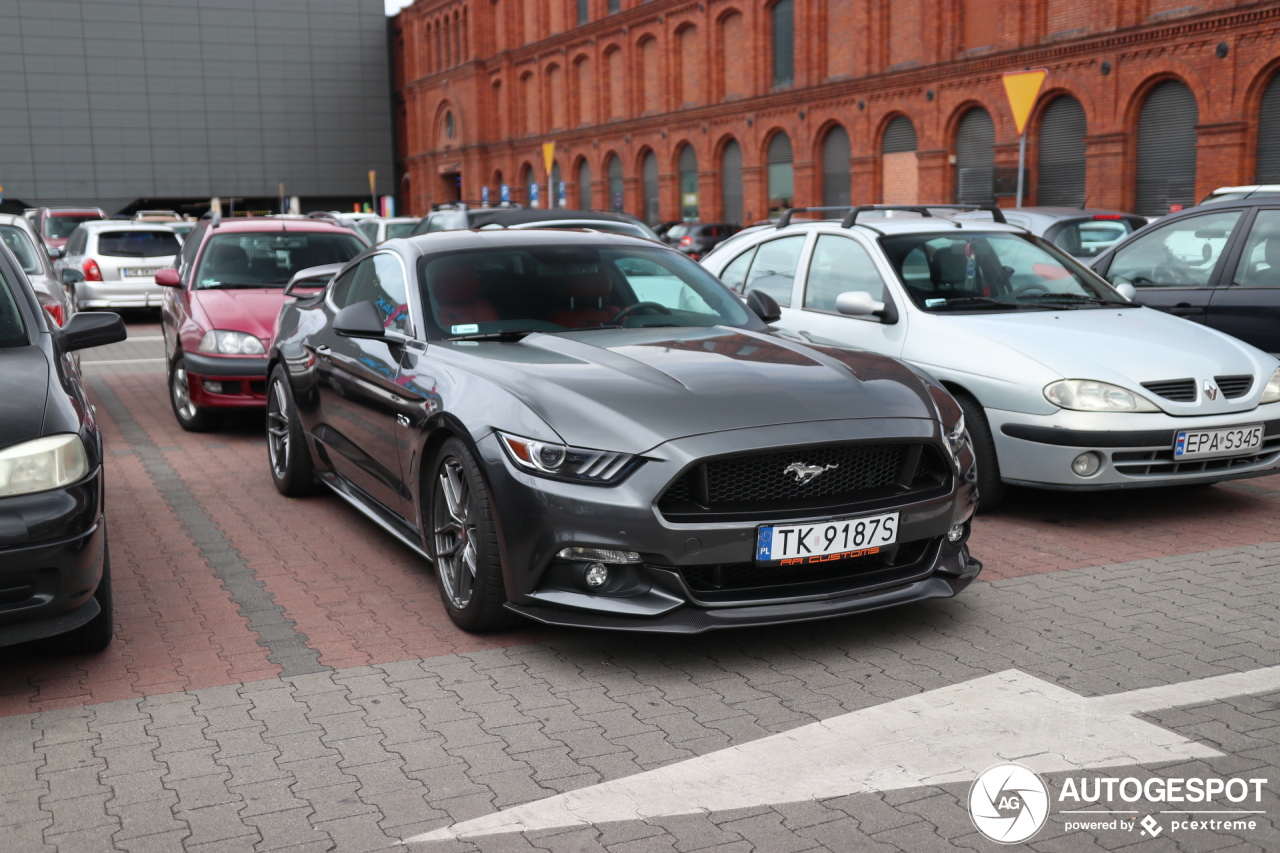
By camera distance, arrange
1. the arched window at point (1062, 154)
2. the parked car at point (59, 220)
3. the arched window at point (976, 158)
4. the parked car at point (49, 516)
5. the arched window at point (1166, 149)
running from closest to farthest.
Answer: the parked car at point (49, 516)
the arched window at point (1166, 149)
the arched window at point (1062, 154)
the parked car at point (59, 220)
the arched window at point (976, 158)

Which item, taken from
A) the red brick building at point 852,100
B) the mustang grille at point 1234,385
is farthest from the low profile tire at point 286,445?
the red brick building at point 852,100

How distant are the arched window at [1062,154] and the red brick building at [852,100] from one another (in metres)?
0.05

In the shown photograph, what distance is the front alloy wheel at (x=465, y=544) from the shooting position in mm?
4492

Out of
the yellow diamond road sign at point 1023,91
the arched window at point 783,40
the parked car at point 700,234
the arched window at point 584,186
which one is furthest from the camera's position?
the arched window at point 584,186

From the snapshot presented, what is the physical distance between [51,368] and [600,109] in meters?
49.6

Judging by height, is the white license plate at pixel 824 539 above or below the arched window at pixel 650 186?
below

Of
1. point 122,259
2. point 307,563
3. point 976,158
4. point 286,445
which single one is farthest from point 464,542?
point 976,158

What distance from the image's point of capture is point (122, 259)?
67.1 ft

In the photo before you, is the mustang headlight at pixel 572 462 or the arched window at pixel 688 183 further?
the arched window at pixel 688 183

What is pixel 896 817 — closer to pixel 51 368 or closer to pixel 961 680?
pixel 961 680

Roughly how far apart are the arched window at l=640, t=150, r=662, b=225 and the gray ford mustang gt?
148 feet

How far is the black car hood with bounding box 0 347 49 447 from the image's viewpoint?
13.5ft

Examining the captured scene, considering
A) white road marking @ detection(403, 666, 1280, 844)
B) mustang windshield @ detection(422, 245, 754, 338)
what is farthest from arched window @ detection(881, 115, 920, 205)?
white road marking @ detection(403, 666, 1280, 844)

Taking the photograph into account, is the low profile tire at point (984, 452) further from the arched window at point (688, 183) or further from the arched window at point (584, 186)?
the arched window at point (584, 186)
